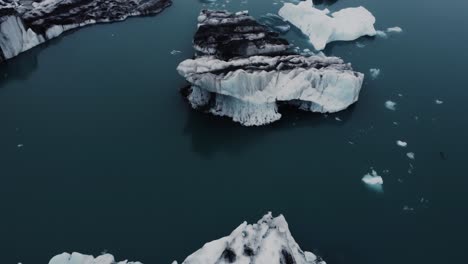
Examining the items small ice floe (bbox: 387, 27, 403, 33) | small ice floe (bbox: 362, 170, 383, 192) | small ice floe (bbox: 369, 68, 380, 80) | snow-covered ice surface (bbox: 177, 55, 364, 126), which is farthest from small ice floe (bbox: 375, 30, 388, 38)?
small ice floe (bbox: 362, 170, 383, 192)

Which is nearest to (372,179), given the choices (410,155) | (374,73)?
(410,155)

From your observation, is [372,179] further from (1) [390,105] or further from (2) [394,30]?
(2) [394,30]

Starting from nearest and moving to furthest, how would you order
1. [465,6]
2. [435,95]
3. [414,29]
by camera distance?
[435,95] < [414,29] < [465,6]

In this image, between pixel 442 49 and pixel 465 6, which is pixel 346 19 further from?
pixel 465 6

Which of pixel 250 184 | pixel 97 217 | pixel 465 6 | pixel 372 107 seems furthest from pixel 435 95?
pixel 97 217

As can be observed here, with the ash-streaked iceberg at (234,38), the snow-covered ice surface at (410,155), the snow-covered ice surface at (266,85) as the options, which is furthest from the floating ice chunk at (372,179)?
the ash-streaked iceberg at (234,38)

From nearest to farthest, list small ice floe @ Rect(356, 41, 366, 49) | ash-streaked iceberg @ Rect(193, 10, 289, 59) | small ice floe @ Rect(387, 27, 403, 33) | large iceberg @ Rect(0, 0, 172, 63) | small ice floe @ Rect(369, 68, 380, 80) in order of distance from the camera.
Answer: ash-streaked iceberg @ Rect(193, 10, 289, 59) < small ice floe @ Rect(369, 68, 380, 80) < large iceberg @ Rect(0, 0, 172, 63) < small ice floe @ Rect(356, 41, 366, 49) < small ice floe @ Rect(387, 27, 403, 33)

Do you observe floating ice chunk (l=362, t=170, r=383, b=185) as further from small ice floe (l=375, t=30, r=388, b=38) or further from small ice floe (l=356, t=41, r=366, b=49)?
small ice floe (l=375, t=30, r=388, b=38)
